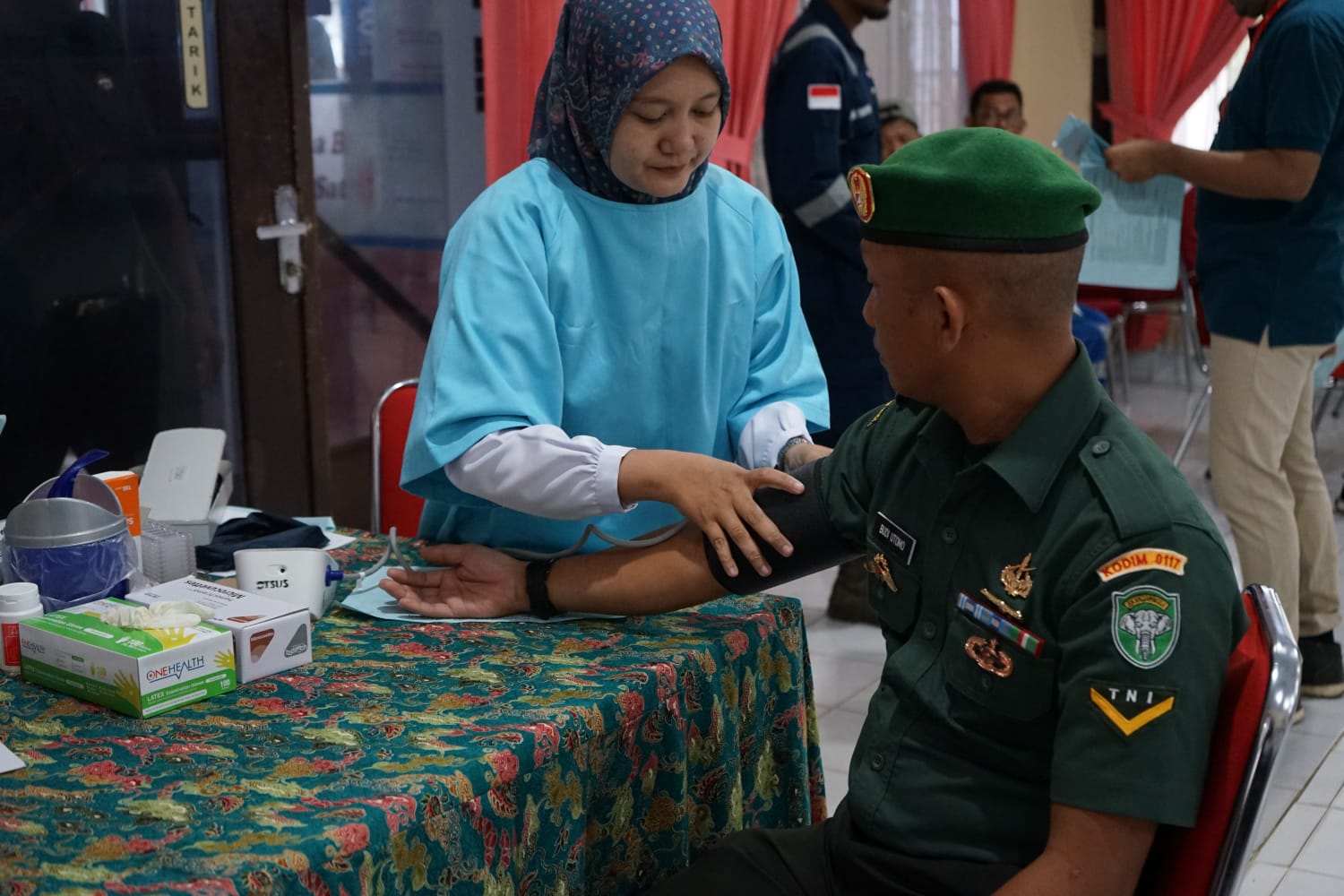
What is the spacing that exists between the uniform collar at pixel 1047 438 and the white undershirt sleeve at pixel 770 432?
0.51m

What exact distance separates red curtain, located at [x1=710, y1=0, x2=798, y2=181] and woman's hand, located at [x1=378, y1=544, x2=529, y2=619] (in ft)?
8.25

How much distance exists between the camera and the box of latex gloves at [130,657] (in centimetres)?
124

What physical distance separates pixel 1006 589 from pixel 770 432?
1.89 feet

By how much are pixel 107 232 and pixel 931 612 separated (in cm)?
234

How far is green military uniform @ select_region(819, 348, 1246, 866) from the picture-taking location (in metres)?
1.05

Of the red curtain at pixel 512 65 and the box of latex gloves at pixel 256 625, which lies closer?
the box of latex gloves at pixel 256 625

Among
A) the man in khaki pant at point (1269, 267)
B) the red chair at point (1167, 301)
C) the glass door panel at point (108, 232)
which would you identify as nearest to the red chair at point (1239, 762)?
the man in khaki pant at point (1269, 267)

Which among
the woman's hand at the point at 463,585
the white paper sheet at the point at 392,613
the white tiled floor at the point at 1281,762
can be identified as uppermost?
the woman's hand at the point at 463,585

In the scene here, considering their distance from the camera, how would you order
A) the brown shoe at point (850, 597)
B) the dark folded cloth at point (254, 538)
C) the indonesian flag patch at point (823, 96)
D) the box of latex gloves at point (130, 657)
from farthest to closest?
the brown shoe at point (850, 597), the indonesian flag patch at point (823, 96), the dark folded cloth at point (254, 538), the box of latex gloves at point (130, 657)

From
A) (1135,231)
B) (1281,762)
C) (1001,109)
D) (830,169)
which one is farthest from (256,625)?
(1001,109)

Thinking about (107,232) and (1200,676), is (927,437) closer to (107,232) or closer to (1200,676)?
(1200,676)

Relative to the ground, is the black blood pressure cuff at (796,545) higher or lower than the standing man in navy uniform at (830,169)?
lower

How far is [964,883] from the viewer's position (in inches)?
46.8

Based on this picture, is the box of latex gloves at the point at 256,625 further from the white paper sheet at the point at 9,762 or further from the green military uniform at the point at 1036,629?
the green military uniform at the point at 1036,629
